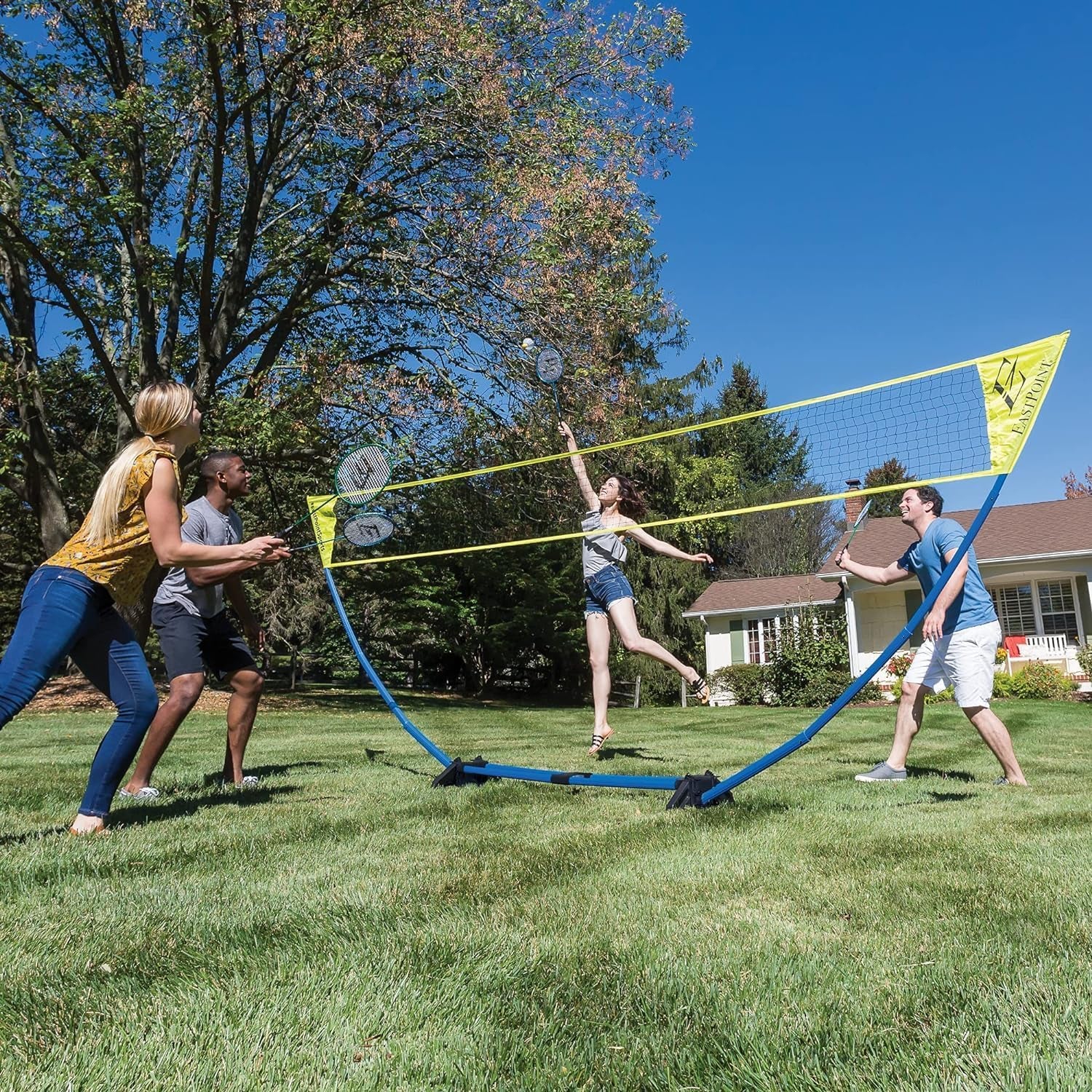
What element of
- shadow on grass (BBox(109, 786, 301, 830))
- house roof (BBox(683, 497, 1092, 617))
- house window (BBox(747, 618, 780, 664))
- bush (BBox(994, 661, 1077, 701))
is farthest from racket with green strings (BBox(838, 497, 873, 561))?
house window (BBox(747, 618, 780, 664))

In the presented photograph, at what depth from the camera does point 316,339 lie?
17.5 metres

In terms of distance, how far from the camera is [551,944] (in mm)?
2379

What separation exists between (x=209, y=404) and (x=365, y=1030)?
14.0 meters

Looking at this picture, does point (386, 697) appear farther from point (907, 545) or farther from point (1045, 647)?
point (907, 545)

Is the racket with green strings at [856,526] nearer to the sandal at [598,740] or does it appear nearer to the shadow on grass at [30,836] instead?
the sandal at [598,740]

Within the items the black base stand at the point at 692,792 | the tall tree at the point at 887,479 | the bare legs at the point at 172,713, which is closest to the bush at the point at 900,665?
the black base stand at the point at 692,792

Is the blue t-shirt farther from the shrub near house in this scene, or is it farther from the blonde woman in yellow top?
the shrub near house

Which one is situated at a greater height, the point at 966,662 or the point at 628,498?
the point at 628,498

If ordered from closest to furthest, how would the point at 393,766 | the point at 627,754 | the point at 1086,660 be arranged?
the point at 393,766 → the point at 627,754 → the point at 1086,660

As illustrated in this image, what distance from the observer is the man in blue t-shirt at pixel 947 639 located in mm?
5520

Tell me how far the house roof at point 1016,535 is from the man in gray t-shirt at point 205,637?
20.2m

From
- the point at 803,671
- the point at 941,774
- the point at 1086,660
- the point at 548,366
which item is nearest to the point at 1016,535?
the point at 1086,660

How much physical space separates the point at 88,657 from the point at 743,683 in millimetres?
24109

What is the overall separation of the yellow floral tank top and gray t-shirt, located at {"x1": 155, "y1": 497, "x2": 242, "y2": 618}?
1202 millimetres
